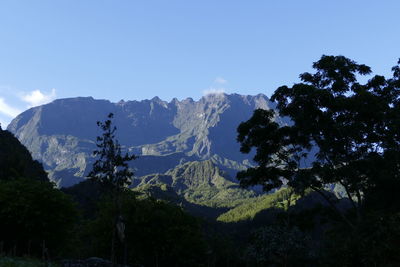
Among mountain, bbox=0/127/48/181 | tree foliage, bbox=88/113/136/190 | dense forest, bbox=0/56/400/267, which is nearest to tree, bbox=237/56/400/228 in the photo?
dense forest, bbox=0/56/400/267

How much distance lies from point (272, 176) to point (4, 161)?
8529 cm

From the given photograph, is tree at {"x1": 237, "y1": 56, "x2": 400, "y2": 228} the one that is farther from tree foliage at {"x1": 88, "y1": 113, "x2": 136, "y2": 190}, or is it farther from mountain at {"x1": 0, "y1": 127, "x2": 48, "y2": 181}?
mountain at {"x1": 0, "y1": 127, "x2": 48, "y2": 181}

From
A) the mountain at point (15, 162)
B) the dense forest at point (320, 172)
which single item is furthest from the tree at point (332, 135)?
the mountain at point (15, 162)

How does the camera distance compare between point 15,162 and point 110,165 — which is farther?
point 15,162

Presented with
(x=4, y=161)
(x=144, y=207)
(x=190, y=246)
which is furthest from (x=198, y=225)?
(x=4, y=161)

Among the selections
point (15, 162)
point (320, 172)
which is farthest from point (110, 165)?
point (15, 162)

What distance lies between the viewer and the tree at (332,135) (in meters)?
26.5

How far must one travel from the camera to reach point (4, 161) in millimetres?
95688

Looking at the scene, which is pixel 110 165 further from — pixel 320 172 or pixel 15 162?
pixel 15 162

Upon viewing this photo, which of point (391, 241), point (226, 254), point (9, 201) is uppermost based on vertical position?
point (9, 201)

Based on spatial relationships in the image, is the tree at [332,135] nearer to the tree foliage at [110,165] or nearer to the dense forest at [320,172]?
the dense forest at [320,172]

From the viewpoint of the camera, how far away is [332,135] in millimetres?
27891

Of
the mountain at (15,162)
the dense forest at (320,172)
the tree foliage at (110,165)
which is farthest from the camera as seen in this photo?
the mountain at (15,162)

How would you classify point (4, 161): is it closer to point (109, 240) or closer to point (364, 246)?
point (109, 240)
